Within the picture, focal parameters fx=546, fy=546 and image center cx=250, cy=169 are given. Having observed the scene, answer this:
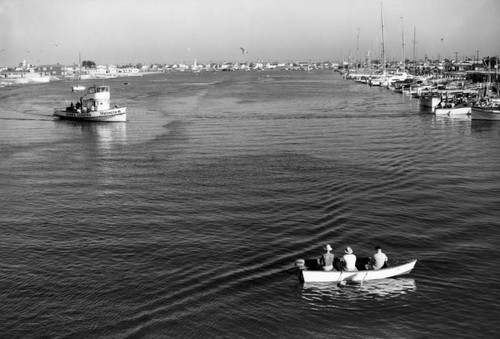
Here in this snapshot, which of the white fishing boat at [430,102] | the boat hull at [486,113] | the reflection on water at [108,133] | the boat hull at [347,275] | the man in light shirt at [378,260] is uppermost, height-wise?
the white fishing boat at [430,102]

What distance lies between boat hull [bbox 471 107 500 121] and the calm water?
18355 mm

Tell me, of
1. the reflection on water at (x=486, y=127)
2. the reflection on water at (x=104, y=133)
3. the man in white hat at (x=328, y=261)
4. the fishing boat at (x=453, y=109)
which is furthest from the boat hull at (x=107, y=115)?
the man in white hat at (x=328, y=261)

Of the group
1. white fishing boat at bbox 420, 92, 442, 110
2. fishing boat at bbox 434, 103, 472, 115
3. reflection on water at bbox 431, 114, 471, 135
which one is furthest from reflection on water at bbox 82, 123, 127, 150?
white fishing boat at bbox 420, 92, 442, 110

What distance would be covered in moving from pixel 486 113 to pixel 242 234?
210 feet

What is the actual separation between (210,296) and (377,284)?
8218 mm

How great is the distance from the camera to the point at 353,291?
26.2m

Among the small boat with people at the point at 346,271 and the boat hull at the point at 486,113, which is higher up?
the boat hull at the point at 486,113

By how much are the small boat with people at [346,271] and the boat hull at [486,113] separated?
213ft

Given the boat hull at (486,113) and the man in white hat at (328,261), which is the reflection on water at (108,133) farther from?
the boat hull at (486,113)

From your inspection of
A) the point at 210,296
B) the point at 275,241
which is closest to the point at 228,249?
the point at 275,241

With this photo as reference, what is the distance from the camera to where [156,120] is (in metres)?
94.1

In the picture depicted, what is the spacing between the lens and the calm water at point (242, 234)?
2377 cm

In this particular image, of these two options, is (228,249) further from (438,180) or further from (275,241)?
(438,180)

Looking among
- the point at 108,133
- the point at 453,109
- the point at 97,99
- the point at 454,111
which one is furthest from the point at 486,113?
the point at 97,99
